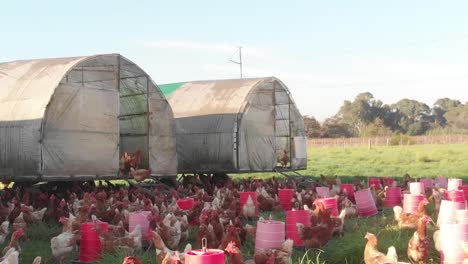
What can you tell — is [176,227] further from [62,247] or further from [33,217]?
[33,217]

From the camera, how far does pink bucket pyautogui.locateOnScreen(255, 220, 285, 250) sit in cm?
623

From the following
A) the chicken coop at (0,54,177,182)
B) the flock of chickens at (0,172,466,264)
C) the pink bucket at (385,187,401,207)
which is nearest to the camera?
the flock of chickens at (0,172,466,264)

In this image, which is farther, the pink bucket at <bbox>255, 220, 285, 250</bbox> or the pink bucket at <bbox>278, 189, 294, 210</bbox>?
the pink bucket at <bbox>278, 189, 294, 210</bbox>

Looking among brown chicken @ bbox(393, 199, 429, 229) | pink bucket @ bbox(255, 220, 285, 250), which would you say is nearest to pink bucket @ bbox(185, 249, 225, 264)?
pink bucket @ bbox(255, 220, 285, 250)

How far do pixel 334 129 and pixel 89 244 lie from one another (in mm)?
79327

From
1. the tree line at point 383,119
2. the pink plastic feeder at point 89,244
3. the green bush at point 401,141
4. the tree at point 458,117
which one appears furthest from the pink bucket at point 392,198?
the tree at point 458,117

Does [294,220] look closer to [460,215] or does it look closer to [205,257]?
[460,215]

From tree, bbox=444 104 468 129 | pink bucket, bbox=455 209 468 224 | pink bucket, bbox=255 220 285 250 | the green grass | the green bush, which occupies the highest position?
tree, bbox=444 104 468 129

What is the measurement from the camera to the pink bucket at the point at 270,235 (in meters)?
6.23

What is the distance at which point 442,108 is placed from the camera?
4419 inches

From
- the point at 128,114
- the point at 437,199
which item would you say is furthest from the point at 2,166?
the point at 437,199

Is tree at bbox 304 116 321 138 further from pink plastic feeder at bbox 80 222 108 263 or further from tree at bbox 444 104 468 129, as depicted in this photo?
pink plastic feeder at bbox 80 222 108 263

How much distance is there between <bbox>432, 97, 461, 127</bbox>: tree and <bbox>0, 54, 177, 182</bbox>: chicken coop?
95.0 m

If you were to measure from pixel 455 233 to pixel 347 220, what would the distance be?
158 inches
